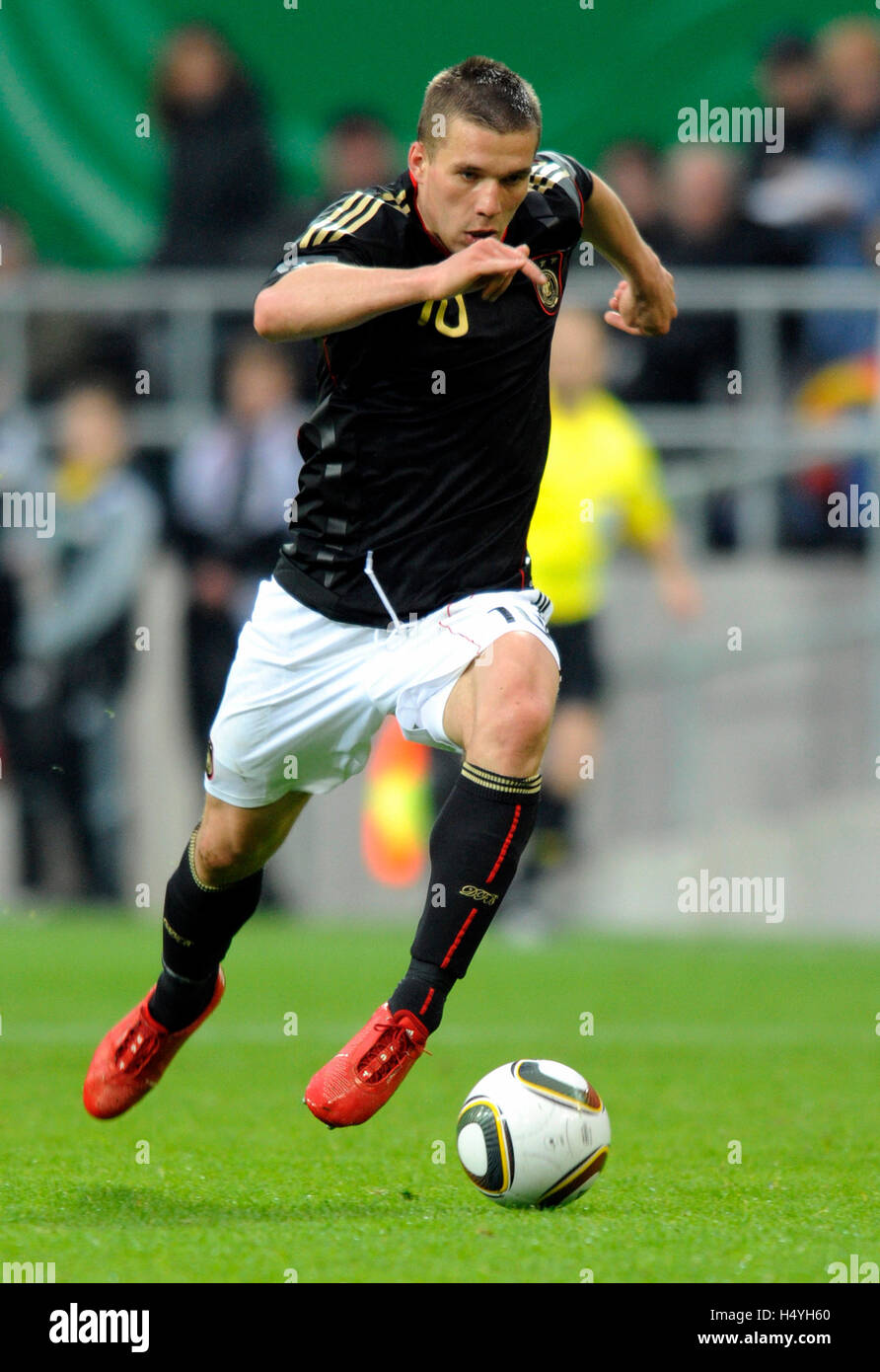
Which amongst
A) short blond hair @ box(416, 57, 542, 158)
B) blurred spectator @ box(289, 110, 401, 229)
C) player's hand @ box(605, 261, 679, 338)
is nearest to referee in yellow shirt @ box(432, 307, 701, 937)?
blurred spectator @ box(289, 110, 401, 229)

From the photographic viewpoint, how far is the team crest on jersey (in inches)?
197

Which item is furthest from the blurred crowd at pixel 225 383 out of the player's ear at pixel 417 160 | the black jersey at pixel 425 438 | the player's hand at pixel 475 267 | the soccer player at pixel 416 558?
the player's hand at pixel 475 267

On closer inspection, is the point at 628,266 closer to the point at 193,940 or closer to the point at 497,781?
the point at 497,781

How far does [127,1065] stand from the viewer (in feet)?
17.4

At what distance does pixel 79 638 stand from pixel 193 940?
6.67 metres

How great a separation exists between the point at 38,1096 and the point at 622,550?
710 centimetres

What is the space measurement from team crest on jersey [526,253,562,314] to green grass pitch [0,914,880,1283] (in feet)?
6.53

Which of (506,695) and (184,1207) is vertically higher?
(506,695)

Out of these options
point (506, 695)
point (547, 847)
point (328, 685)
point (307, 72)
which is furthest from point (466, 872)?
point (307, 72)

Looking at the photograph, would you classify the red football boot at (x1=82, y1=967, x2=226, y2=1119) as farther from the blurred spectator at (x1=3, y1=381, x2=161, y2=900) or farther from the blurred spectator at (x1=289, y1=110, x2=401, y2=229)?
the blurred spectator at (x1=289, y1=110, x2=401, y2=229)

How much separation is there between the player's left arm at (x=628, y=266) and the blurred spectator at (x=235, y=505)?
570 cm

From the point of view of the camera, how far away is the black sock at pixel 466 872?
4.45 metres

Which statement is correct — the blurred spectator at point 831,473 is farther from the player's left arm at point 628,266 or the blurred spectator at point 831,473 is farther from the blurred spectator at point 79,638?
the player's left arm at point 628,266
